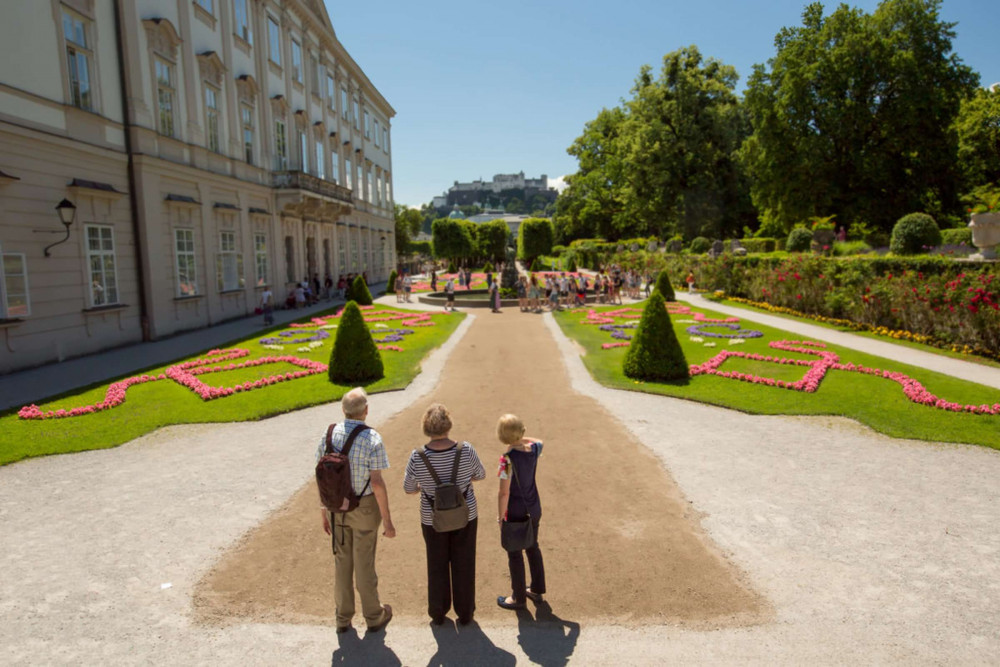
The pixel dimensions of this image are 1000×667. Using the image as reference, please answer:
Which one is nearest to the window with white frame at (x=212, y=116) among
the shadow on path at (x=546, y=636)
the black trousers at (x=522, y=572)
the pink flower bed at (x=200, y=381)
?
the pink flower bed at (x=200, y=381)

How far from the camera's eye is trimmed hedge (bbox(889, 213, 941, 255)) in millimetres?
21531

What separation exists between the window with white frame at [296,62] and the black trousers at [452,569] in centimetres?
3324

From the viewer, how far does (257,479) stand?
25.5 feet

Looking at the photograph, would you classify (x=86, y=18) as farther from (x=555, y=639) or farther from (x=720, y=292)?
(x=720, y=292)

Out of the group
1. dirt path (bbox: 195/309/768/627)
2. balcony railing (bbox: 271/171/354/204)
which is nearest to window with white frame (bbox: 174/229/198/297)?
balcony railing (bbox: 271/171/354/204)

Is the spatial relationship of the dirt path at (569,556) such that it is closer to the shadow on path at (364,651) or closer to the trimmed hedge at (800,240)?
the shadow on path at (364,651)

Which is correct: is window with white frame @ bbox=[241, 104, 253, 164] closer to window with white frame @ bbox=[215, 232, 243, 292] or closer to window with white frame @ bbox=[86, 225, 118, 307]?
window with white frame @ bbox=[215, 232, 243, 292]

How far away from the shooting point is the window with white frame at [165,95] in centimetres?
1962

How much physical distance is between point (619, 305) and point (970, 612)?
26337 mm

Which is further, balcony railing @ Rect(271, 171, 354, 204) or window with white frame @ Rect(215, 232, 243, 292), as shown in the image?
balcony railing @ Rect(271, 171, 354, 204)

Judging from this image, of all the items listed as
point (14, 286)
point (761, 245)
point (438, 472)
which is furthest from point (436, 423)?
point (761, 245)

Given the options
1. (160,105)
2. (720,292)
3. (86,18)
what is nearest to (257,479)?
(86,18)

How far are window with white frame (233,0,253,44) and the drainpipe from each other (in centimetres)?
867

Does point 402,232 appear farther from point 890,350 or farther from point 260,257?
point 890,350
